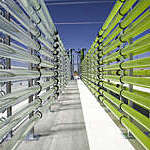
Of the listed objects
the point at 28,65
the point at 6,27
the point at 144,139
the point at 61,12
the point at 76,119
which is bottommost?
the point at 76,119

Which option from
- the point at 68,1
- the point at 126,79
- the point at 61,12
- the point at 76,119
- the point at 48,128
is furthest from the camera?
the point at 61,12

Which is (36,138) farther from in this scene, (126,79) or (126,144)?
(126,79)

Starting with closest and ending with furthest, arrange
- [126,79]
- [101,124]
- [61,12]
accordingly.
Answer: [126,79]
[101,124]
[61,12]

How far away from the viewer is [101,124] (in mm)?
1632

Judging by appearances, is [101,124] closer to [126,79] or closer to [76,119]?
[76,119]

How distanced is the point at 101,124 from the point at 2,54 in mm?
1357

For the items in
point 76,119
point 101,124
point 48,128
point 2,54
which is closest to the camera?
point 2,54

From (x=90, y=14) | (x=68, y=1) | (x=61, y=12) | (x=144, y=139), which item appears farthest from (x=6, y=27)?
(x=90, y=14)

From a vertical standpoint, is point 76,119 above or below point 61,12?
below

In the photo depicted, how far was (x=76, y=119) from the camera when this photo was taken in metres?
1.83

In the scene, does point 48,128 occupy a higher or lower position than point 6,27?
lower

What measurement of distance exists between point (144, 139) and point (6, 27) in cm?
108

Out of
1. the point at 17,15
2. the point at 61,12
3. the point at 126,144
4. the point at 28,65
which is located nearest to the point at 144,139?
the point at 126,144

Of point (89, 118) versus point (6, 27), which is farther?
point (89, 118)
